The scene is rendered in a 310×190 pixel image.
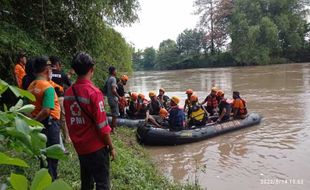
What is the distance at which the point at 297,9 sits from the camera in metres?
49.9

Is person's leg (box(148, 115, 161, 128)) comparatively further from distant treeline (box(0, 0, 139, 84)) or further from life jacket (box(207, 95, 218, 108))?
life jacket (box(207, 95, 218, 108))

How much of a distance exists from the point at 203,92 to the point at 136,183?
58.9 feet

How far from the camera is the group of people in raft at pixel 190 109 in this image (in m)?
11.1

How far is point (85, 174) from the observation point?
345cm

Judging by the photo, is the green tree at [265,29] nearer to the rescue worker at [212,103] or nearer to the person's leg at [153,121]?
the rescue worker at [212,103]

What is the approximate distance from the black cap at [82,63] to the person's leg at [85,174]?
742mm

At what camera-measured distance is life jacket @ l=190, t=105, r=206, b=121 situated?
36.1 ft

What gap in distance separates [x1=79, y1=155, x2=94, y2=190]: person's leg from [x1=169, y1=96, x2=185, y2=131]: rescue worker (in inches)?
267

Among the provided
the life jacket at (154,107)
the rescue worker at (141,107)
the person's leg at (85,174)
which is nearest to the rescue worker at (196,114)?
the life jacket at (154,107)

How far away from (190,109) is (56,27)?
14.2 feet

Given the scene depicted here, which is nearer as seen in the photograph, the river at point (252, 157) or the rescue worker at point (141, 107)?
the river at point (252, 157)

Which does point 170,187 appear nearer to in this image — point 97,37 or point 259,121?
point 97,37

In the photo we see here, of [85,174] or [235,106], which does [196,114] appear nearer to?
[235,106]

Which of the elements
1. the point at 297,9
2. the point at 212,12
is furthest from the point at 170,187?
the point at 212,12
